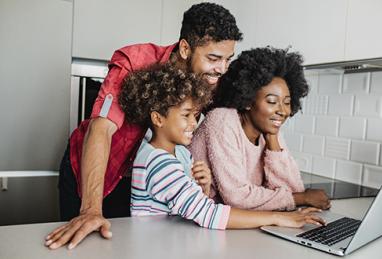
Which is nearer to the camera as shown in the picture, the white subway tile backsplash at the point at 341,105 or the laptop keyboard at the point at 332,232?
the laptop keyboard at the point at 332,232

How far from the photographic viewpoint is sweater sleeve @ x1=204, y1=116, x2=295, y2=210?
101 centimetres

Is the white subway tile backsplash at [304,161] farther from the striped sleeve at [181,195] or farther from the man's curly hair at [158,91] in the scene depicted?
the striped sleeve at [181,195]

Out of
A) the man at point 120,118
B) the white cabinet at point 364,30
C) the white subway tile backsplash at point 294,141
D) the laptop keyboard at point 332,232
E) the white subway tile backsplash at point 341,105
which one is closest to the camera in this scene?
the laptop keyboard at point 332,232

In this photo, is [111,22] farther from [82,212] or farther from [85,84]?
[82,212]

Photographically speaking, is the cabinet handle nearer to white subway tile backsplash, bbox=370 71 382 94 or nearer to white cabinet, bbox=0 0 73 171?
white cabinet, bbox=0 0 73 171

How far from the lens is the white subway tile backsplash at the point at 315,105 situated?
177cm

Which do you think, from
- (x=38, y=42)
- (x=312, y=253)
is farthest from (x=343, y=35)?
(x=38, y=42)

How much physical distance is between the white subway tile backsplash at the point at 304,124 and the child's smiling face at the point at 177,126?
3.30 feet

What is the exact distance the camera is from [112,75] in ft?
3.56

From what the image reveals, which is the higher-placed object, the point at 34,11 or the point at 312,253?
the point at 34,11

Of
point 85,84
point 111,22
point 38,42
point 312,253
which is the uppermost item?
point 111,22

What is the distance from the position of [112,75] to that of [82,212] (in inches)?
15.9

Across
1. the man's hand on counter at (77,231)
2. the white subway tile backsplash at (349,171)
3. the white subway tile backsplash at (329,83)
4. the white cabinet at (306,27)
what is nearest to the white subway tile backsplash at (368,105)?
the white subway tile backsplash at (329,83)

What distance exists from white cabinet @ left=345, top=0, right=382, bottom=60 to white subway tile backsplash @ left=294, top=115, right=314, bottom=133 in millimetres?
591
